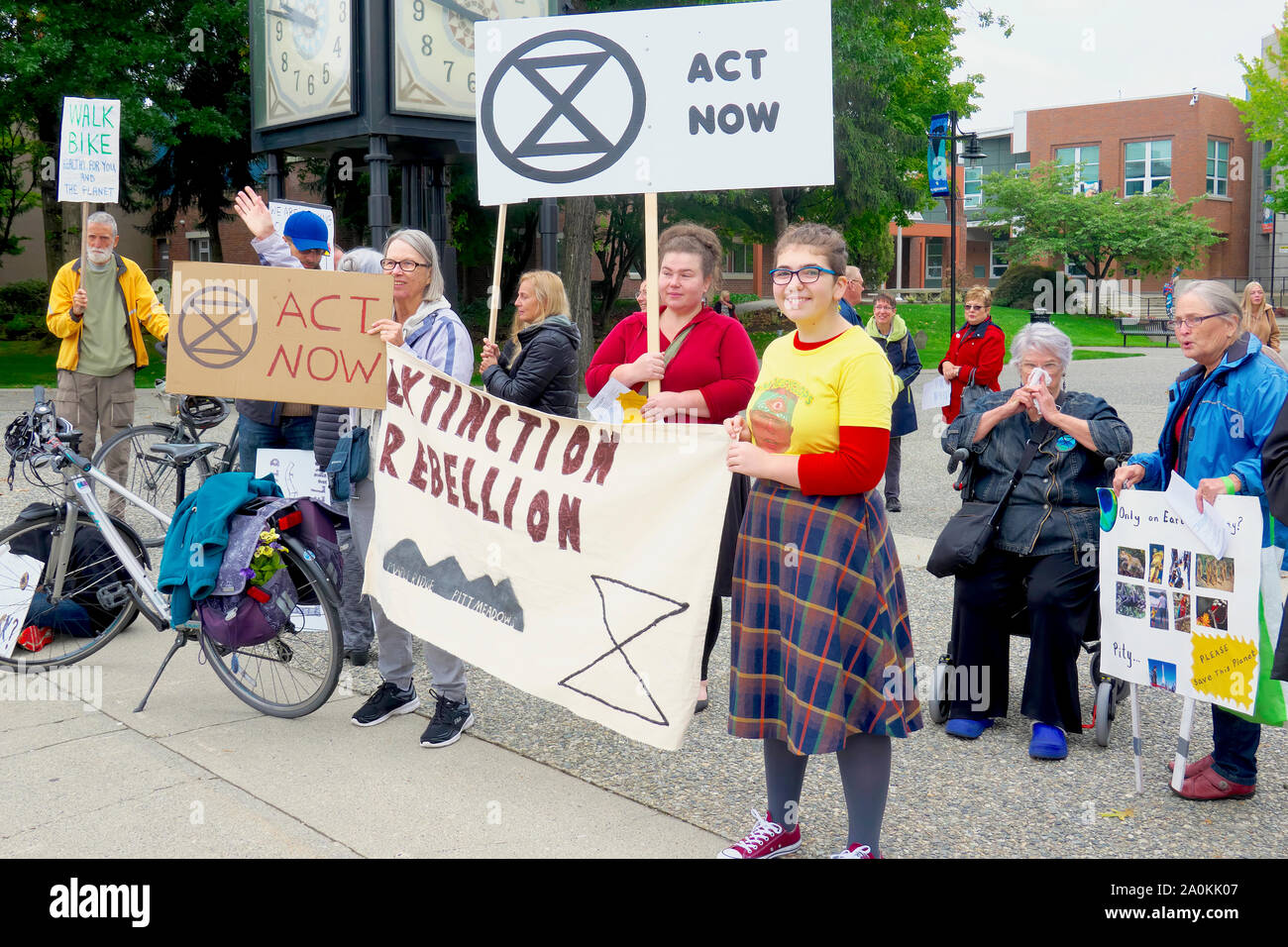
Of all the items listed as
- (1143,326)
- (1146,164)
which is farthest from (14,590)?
(1146,164)

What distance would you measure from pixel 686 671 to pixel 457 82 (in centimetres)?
991

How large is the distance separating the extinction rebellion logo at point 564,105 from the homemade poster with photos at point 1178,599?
227 cm

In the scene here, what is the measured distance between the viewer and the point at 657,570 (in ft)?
11.8

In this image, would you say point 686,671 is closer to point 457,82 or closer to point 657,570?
point 657,570

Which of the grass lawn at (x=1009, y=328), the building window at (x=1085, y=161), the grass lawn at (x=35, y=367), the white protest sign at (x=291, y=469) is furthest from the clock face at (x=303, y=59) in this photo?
the building window at (x=1085, y=161)

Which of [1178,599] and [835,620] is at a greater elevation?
[835,620]

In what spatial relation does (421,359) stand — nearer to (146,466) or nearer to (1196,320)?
(1196,320)

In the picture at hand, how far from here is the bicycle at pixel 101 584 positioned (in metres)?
4.80

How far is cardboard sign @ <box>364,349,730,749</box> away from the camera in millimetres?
3553

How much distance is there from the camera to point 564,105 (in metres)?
4.17

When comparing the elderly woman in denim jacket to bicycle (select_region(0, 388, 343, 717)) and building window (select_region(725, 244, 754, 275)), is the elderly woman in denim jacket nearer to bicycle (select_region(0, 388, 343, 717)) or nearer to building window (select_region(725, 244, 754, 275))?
bicycle (select_region(0, 388, 343, 717))

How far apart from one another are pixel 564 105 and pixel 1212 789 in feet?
11.1

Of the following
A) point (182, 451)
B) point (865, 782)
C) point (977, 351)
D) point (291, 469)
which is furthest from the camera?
point (977, 351)

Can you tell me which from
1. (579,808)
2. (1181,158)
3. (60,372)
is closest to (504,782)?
(579,808)
